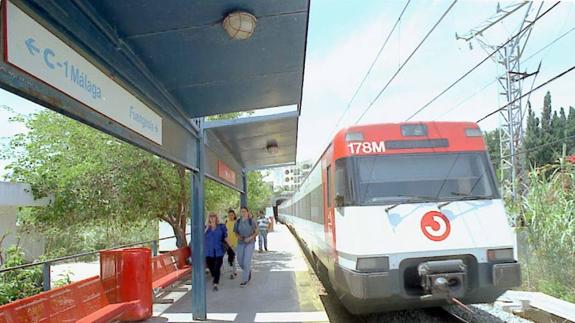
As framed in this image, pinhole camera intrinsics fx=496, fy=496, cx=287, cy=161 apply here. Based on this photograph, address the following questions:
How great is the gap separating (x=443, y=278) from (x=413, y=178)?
1.33 meters

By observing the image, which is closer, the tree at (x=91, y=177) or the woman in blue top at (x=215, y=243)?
the woman in blue top at (x=215, y=243)

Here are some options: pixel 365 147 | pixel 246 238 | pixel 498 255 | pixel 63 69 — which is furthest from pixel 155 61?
pixel 246 238

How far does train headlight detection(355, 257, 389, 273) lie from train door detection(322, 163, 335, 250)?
0.90 metres

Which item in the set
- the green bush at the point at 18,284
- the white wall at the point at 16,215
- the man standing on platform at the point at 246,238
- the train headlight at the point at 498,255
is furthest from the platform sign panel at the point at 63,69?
the white wall at the point at 16,215

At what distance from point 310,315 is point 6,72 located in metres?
5.78

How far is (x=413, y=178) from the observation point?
6.44m

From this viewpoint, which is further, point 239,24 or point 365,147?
point 365,147

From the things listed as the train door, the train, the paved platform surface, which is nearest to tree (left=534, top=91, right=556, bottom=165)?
the paved platform surface

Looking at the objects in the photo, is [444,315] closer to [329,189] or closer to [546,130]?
[329,189]

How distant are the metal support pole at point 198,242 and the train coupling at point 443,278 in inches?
126

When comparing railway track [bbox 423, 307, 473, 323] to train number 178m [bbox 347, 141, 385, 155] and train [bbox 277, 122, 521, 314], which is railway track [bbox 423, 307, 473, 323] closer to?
train [bbox 277, 122, 521, 314]

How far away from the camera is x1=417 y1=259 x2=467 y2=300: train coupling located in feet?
18.8

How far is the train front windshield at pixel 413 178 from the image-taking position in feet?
20.7

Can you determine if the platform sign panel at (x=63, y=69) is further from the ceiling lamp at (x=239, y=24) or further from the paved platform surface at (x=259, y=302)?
the paved platform surface at (x=259, y=302)
